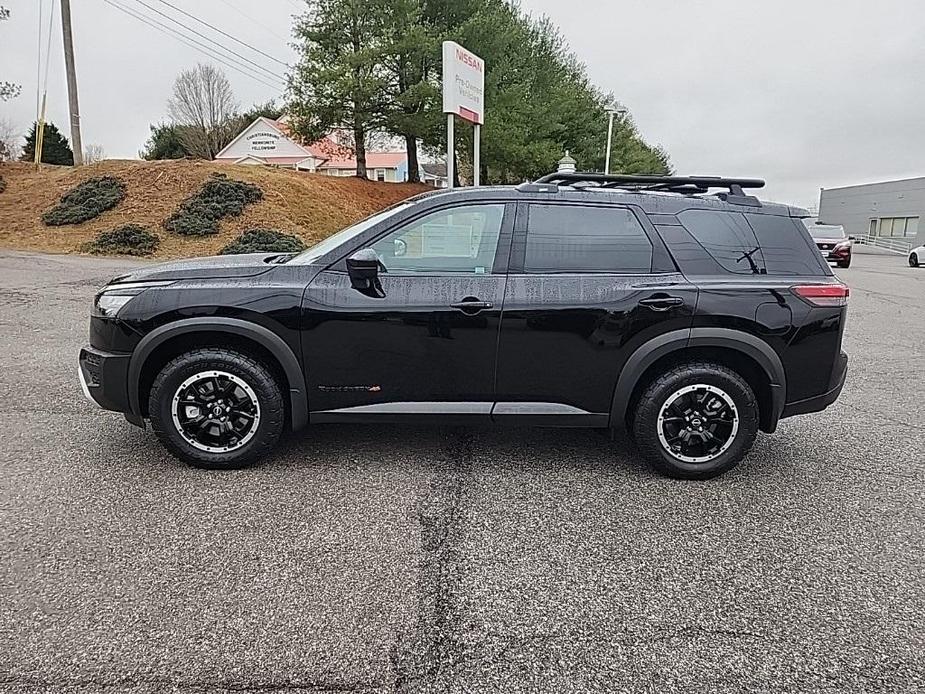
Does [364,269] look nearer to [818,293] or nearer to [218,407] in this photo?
[218,407]

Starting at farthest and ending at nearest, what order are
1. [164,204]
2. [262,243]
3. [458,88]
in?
[164,204] < [262,243] < [458,88]

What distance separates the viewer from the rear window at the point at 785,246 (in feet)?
13.1

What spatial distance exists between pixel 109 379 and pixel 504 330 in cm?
231

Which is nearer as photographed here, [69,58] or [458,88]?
[458,88]

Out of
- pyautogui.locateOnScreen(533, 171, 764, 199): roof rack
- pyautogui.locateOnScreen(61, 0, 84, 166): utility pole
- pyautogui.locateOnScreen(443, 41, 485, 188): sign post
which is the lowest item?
pyautogui.locateOnScreen(533, 171, 764, 199): roof rack

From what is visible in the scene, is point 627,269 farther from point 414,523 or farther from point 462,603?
point 462,603

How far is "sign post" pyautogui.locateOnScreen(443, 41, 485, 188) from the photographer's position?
15.0 m

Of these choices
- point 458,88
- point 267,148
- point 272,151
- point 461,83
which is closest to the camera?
point 458,88

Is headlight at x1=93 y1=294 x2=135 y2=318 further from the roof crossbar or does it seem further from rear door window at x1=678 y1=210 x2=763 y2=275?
rear door window at x1=678 y1=210 x2=763 y2=275

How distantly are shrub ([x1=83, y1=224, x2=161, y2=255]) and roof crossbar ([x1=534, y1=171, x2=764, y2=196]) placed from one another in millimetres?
15964

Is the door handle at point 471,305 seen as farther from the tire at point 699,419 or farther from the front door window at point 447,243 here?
the tire at point 699,419

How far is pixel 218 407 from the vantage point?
3943 mm

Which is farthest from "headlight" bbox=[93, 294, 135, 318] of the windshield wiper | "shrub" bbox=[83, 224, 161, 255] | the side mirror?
"shrub" bbox=[83, 224, 161, 255]

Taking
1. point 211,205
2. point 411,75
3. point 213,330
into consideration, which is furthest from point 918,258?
point 213,330
